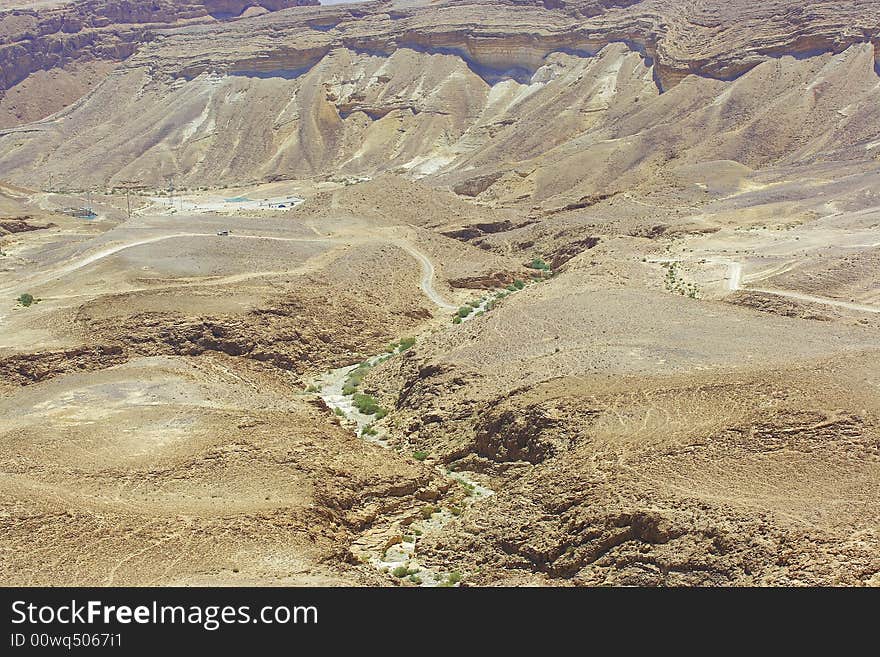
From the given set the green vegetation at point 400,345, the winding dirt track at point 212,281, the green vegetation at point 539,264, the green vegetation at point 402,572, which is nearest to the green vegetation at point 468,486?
the green vegetation at point 402,572

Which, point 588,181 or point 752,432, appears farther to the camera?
point 588,181

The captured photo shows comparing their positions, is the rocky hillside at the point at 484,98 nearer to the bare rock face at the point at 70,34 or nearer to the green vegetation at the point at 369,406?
the bare rock face at the point at 70,34

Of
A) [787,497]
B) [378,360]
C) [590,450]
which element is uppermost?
[378,360]

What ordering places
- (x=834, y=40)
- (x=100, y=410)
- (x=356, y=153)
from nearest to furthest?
(x=100, y=410), (x=834, y=40), (x=356, y=153)

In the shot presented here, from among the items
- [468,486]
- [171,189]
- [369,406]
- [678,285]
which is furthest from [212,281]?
[171,189]

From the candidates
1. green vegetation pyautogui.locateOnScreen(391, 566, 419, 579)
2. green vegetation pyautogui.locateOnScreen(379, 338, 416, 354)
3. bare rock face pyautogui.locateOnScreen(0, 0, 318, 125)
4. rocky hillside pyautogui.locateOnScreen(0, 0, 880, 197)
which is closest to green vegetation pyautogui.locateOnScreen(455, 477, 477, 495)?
green vegetation pyautogui.locateOnScreen(391, 566, 419, 579)

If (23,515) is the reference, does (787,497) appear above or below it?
below

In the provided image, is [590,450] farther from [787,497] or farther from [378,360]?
[378,360]

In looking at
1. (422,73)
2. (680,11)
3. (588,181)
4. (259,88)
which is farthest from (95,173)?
(680,11)

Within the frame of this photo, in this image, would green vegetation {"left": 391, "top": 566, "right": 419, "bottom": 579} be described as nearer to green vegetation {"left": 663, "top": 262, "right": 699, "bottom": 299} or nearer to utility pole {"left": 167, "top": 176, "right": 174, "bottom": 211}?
green vegetation {"left": 663, "top": 262, "right": 699, "bottom": 299}
